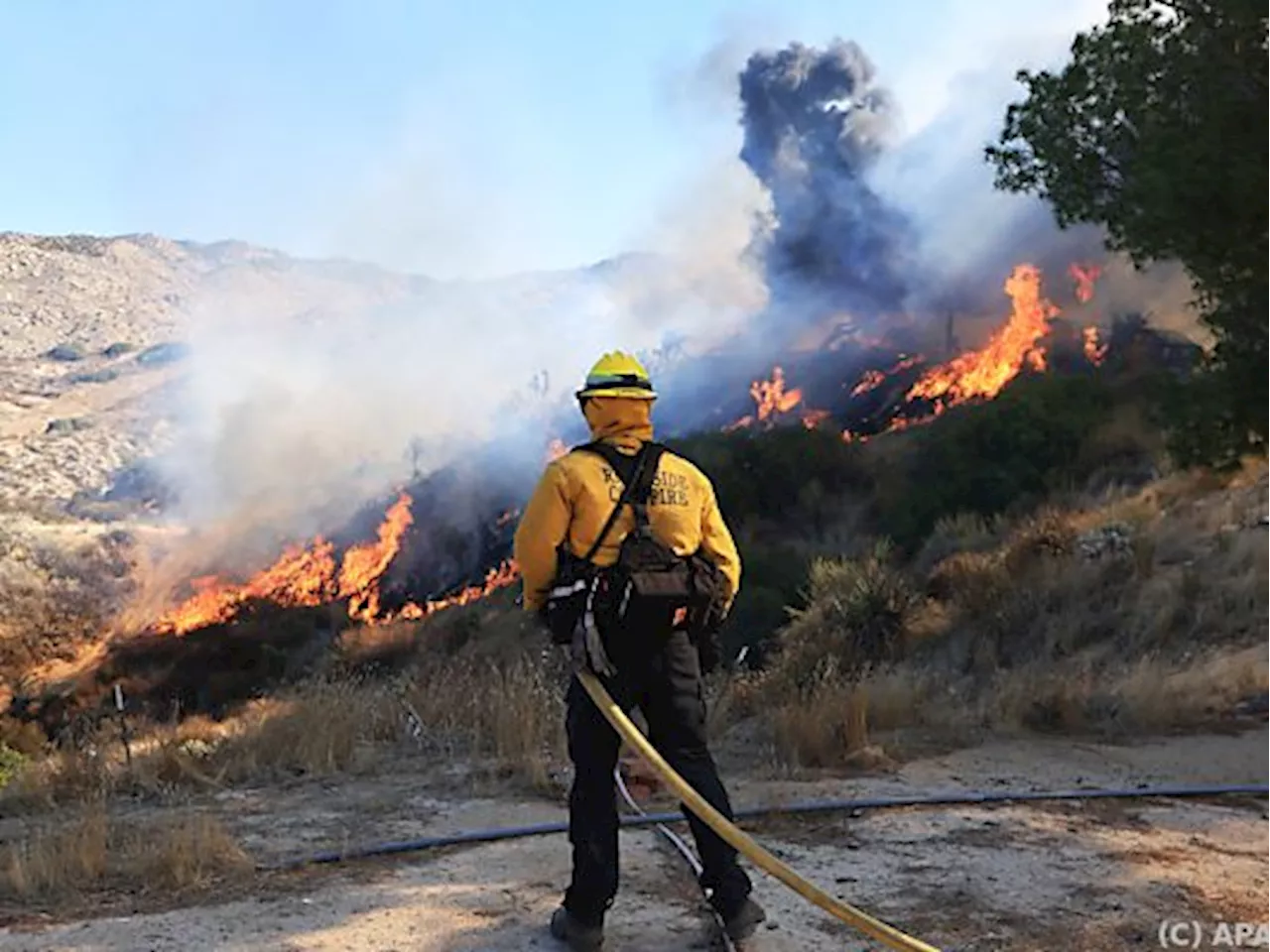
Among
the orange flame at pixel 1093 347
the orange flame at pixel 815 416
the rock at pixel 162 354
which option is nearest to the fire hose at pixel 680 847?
the orange flame at pixel 1093 347

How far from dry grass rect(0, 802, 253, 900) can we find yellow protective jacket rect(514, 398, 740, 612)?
2167 mm

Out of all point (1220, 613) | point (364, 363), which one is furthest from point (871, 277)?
point (1220, 613)

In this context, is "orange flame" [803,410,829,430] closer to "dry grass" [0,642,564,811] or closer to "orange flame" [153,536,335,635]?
"orange flame" [153,536,335,635]

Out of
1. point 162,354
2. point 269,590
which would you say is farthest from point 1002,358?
point 162,354

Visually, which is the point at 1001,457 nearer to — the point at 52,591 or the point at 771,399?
the point at 771,399

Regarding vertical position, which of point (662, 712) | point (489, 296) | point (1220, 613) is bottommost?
point (1220, 613)

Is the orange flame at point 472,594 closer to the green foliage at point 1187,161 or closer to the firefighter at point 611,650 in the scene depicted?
the green foliage at point 1187,161

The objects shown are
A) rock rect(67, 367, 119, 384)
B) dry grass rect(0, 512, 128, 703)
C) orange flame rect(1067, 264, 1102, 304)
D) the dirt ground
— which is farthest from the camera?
rock rect(67, 367, 119, 384)

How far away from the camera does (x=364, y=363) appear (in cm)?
5947

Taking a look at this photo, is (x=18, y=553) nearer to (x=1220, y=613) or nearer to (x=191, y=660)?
(x=191, y=660)

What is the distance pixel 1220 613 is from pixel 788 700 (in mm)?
5759

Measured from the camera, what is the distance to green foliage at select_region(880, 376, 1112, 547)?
80.1ft

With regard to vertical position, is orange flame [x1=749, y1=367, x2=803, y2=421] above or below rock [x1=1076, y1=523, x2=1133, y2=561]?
above

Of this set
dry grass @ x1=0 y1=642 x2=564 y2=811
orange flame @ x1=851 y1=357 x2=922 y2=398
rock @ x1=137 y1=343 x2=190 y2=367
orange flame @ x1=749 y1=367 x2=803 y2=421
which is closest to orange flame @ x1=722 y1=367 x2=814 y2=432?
orange flame @ x1=749 y1=367 x2=803 y2=421
